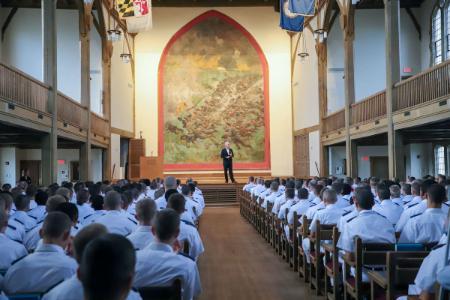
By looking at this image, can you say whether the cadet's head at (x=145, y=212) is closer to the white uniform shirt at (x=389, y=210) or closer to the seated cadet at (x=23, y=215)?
the seated cadet at (x=23, y=215)

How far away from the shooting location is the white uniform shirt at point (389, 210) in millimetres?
7151

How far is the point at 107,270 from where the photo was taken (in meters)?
1.80

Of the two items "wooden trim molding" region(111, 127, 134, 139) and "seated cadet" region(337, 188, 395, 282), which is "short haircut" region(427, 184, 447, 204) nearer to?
"seated cadet" region(337, 188, 395, 282)

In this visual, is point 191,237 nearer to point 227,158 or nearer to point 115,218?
point 115,218

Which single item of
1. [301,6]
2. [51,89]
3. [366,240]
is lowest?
[366,240]

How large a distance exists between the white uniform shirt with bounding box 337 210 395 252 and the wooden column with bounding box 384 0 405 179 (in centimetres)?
898

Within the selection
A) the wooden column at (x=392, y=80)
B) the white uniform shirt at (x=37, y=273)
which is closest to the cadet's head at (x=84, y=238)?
the white uniform shirt at (x=37, y=273)

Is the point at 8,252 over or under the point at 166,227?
under

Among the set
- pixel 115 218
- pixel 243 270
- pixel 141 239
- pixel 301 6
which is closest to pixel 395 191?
pixel 243 270

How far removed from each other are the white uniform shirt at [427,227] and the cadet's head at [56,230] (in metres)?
3.65

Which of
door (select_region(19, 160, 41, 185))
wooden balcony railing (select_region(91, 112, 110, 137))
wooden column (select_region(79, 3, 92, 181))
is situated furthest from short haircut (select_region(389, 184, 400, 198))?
door (select_region(19, 160, 41, 185))

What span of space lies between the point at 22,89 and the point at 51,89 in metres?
2.03

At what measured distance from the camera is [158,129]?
25.2 meters

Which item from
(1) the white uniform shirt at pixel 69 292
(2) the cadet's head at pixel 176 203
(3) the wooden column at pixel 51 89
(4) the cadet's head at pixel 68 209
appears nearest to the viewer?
(1) the white uniform shirt at pixel 69 292
